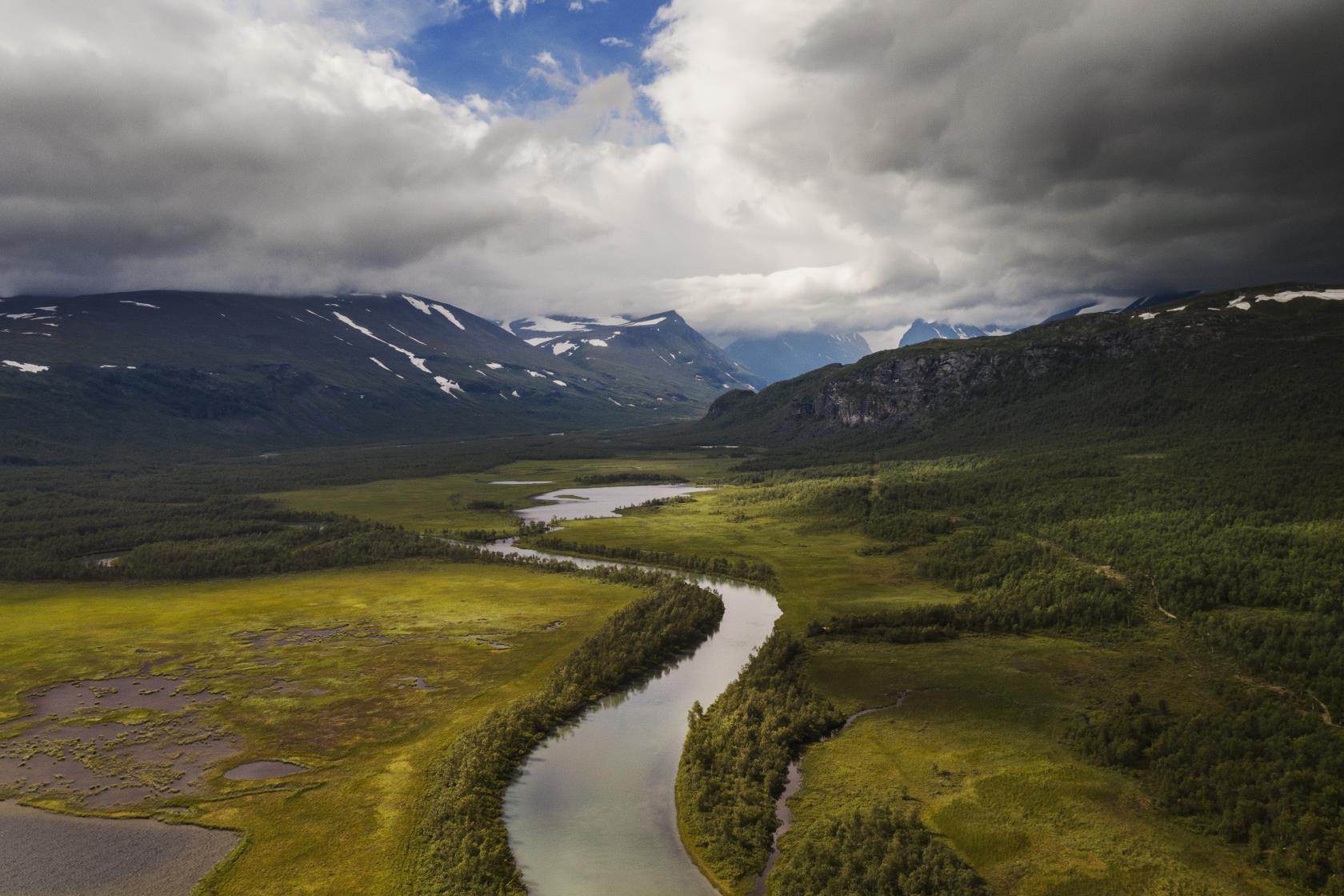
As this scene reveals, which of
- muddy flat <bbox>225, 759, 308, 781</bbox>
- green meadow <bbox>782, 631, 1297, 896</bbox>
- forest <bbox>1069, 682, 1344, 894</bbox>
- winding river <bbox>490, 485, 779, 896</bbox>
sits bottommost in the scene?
winding river <bbox>490, 485, 779, 896</bbox>

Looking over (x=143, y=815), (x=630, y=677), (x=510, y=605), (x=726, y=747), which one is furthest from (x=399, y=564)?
(x=726, y=747)

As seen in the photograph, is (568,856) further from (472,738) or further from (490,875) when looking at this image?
(472,738)

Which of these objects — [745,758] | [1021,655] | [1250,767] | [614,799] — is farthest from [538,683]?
[1250,767]

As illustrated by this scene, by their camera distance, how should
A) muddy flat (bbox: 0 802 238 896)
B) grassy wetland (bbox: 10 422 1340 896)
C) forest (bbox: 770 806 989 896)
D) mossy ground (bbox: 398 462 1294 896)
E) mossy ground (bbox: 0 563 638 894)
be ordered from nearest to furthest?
forest (bbox: 770 806 989 896)
muddy flat (bbox: 0 802 238 896)
mossy ground (bbox: 398 462 1294 896)
grassy wetland (bbox: 10 422 1340 896)
mossy ground (bbox: 0 563 638 894)

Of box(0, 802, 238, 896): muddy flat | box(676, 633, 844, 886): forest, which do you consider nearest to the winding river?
box(676, 633, 844, 886): forest

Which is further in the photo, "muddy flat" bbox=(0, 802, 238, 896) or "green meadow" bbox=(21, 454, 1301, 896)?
"green meadow" bbox=(21, 454, 1301, 896)

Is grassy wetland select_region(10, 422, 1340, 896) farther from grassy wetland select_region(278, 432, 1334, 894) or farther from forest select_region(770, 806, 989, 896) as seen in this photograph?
grassy wetland select_region(278, 432, 1334, 894)

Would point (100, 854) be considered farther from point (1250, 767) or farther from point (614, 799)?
point (1250, 767)
